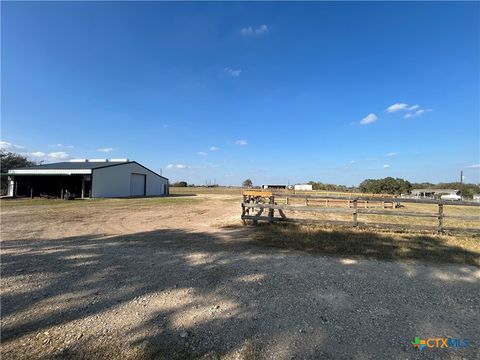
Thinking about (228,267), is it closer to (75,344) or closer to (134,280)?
(134,280)

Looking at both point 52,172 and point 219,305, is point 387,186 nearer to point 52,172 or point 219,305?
point 52,172

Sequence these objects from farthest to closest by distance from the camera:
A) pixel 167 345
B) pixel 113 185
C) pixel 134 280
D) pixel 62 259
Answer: pixel 113 185 < pixel 62 259 < pixel 134 280 < pixel 167 345

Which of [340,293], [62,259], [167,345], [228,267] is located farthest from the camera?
[62,259]

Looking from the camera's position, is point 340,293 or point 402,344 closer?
point 402,344

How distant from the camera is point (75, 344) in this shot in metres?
2.61

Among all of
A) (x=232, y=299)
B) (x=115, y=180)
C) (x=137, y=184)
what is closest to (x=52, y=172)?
(x=115, y=180)

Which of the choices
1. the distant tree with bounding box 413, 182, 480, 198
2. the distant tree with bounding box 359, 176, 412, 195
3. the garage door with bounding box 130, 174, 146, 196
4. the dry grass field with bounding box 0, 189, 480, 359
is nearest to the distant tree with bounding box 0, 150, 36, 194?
the garage door with bounding box 130, 174, 146, 196

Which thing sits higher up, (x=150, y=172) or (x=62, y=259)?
(x=150, y=172)

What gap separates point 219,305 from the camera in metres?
3.43

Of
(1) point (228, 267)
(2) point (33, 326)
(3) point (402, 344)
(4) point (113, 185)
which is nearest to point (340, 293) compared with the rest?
(3) point (402, 344)

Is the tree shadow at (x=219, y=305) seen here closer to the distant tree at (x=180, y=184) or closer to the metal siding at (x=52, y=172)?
the metal siding at (x=52, y=172)

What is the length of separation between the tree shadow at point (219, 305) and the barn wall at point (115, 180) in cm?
2437

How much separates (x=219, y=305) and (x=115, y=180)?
3038 centimetres

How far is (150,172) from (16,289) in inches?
1387
